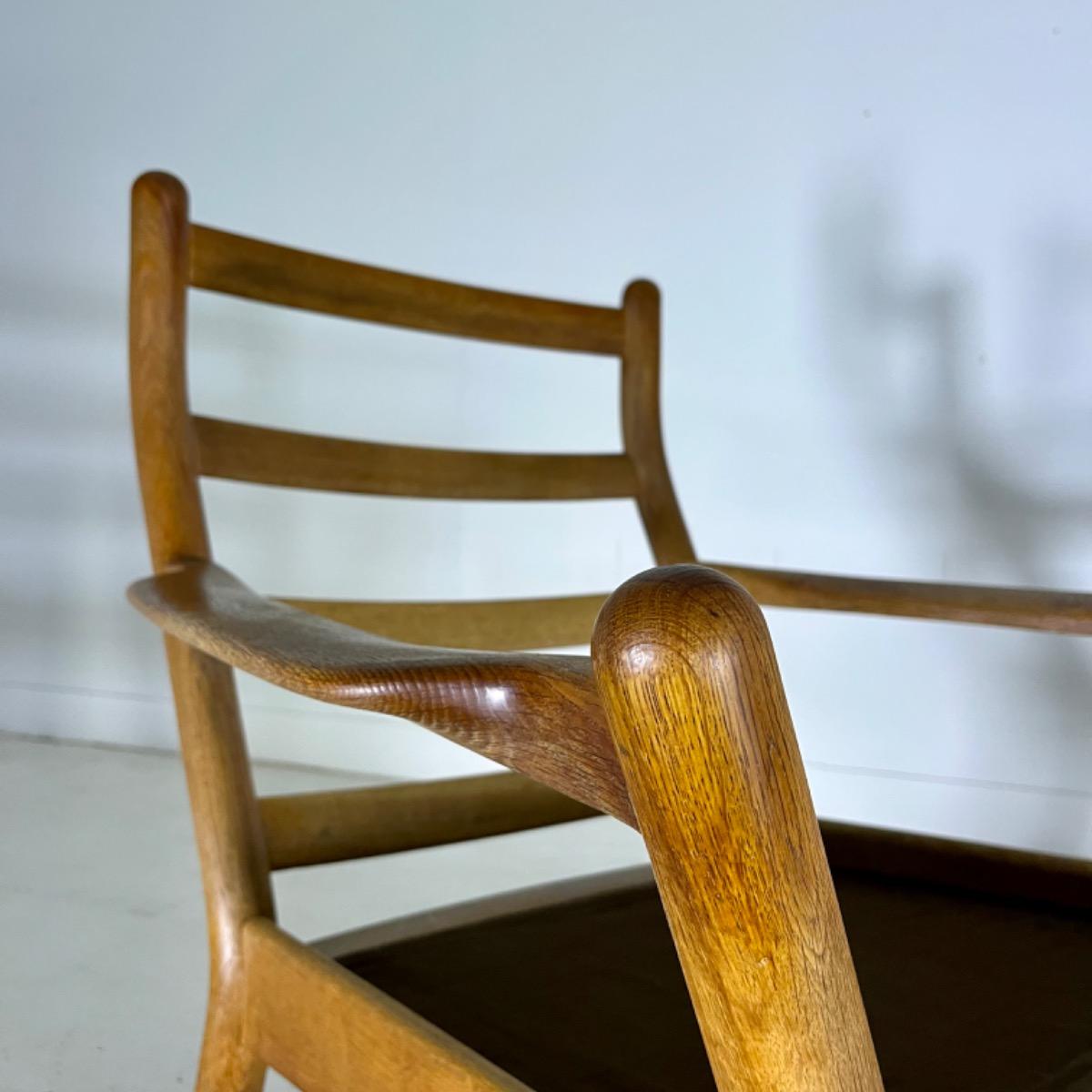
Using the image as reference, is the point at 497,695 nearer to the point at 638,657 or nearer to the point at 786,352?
the point at 638,657

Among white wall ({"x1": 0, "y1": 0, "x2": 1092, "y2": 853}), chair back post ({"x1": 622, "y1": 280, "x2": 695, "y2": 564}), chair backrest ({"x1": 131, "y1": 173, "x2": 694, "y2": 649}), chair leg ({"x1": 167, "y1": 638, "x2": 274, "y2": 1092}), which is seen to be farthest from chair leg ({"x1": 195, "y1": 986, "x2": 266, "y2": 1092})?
white wall ({"x1": 0, "y1": 0, "x2": 1092, "y2": 853})

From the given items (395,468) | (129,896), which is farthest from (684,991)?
(129,896)

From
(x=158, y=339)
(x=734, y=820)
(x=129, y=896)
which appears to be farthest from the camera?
(x=129, y=896)

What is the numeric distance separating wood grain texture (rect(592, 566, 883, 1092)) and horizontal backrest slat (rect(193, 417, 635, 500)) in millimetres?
468

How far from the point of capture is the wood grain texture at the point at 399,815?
0.60 meters

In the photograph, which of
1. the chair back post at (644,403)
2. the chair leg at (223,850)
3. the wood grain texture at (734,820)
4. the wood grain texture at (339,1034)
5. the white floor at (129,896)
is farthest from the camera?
the white floor at (129,896)

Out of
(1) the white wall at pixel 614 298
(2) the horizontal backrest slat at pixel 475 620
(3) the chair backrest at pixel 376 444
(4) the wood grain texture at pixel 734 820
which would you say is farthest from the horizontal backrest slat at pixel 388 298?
(1) the white wall at pixel 614 298

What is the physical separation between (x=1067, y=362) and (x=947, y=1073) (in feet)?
4.03

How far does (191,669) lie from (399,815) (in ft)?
0.49

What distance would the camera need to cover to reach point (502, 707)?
11.8 inches

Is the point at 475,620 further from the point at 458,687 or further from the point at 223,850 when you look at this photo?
the point at 458,687

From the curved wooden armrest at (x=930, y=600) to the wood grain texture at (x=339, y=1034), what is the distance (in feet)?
0.94

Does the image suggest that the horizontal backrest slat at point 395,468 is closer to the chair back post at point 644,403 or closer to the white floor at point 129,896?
the chair back post at point 644,403

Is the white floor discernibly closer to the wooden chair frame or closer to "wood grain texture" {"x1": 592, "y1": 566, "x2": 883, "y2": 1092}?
the wooden chair frame
